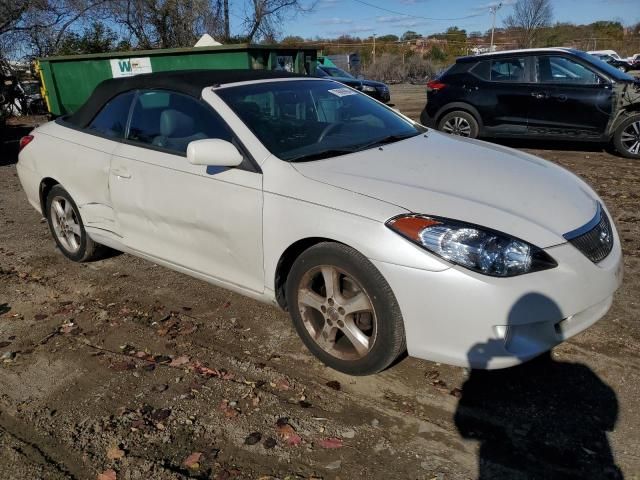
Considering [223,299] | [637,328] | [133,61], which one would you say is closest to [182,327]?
[223,299]

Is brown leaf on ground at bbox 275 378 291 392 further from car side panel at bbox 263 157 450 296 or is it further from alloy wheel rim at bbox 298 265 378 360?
car side panel at bbox 263 157 450 296

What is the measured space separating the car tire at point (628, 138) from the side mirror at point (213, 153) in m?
7.13

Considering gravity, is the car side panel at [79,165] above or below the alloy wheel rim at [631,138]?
above

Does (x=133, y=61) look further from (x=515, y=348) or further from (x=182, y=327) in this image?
(x=515, y=348)

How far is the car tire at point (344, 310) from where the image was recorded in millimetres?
2674

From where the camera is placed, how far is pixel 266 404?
2.81 m

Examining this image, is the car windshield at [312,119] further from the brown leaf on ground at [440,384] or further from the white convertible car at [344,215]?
the brown leaf on ground at [440,384]

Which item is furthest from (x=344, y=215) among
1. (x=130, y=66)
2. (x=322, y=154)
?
(x=130, y=66)

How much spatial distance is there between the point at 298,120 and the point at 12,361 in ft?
7.70

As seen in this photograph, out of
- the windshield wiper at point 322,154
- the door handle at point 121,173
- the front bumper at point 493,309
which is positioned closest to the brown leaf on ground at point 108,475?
the front bumper at point 493,309

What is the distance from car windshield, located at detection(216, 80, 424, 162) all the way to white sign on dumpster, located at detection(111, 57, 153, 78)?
5736 mm

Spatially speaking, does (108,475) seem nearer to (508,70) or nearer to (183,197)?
(183,197)

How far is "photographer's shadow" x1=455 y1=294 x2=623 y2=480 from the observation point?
2.32 m

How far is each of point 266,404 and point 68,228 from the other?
284cm
